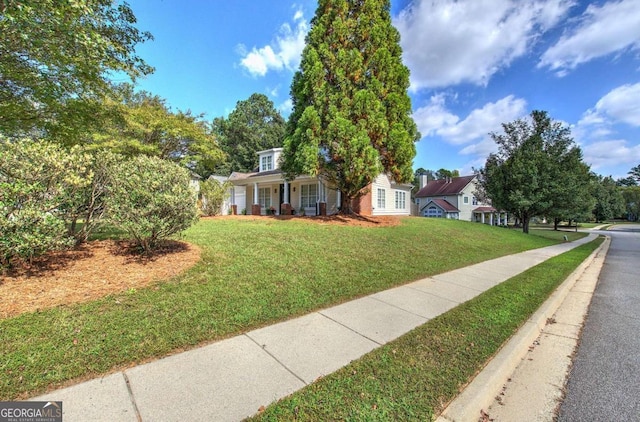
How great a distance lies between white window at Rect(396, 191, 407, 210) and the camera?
21.5 meters

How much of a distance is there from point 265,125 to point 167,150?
2556 centimetres

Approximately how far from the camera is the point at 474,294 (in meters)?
5.36

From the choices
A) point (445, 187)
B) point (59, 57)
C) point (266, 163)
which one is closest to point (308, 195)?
point (266, 163)

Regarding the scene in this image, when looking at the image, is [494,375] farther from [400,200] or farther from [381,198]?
[400,200]

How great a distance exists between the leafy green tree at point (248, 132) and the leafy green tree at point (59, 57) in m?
28.0

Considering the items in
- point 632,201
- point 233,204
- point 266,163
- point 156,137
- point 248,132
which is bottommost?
point 233,204

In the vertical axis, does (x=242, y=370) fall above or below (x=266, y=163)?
below

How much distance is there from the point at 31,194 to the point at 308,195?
15.7m

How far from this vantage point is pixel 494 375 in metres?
2.75

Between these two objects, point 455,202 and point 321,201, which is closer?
point 321,201

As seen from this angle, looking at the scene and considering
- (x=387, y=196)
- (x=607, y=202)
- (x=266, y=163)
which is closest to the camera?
(x=387, y=196)

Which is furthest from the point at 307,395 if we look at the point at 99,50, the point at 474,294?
the point at 99,50

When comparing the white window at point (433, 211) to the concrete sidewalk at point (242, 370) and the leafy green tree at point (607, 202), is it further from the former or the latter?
the leafy green tree at point (607, 202)

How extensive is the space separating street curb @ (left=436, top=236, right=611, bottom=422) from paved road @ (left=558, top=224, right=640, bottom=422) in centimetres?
48
